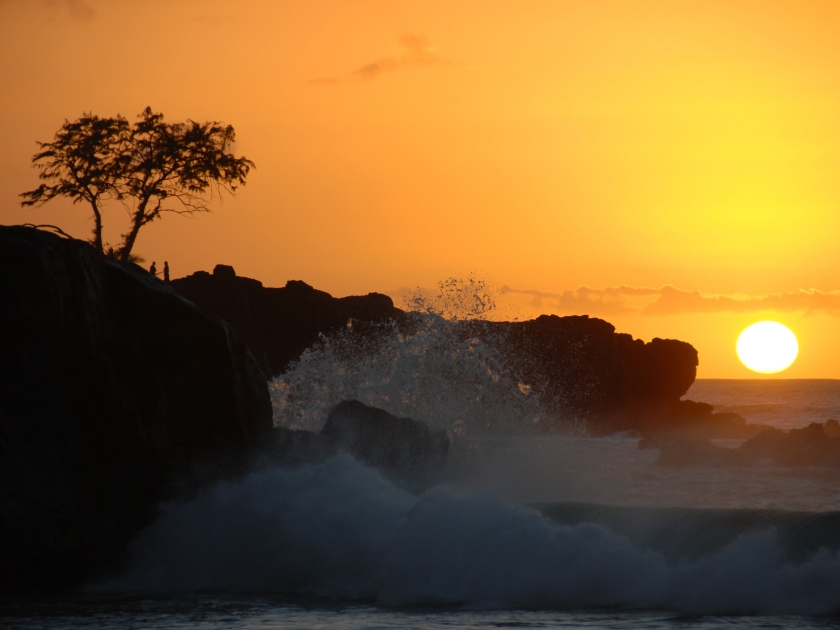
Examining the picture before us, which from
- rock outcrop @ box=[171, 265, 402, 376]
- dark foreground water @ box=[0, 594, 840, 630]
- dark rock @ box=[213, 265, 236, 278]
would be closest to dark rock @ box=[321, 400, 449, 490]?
dark foreground water @ box=[0, 594, 840, 630]

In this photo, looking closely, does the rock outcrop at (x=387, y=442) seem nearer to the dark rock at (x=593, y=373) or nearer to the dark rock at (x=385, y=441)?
the dark rock at (x=385, y=441)

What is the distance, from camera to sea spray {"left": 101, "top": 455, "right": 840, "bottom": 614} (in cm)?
866

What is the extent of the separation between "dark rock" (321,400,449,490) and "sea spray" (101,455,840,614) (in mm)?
2966

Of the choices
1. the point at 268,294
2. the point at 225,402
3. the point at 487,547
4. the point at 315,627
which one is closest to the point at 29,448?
the point at 225,402

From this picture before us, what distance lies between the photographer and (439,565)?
376 inches

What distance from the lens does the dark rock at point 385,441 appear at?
14758mm

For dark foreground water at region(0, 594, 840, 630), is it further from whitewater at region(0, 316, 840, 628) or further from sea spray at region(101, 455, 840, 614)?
sea spray at region(101, 455, 840, 614)

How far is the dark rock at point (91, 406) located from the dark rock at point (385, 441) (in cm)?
320

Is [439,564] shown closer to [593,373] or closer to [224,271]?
[224,271]

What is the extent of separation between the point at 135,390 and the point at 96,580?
2275 mm

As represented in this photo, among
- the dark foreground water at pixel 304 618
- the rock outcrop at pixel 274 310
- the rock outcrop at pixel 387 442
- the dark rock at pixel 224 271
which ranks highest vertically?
the dark rock at pixel 224 271

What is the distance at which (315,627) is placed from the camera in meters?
7.84

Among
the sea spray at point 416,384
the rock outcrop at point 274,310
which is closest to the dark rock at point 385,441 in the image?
the sea spray at point 416,384

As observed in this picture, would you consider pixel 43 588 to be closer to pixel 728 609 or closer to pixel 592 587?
pixel 592 587
